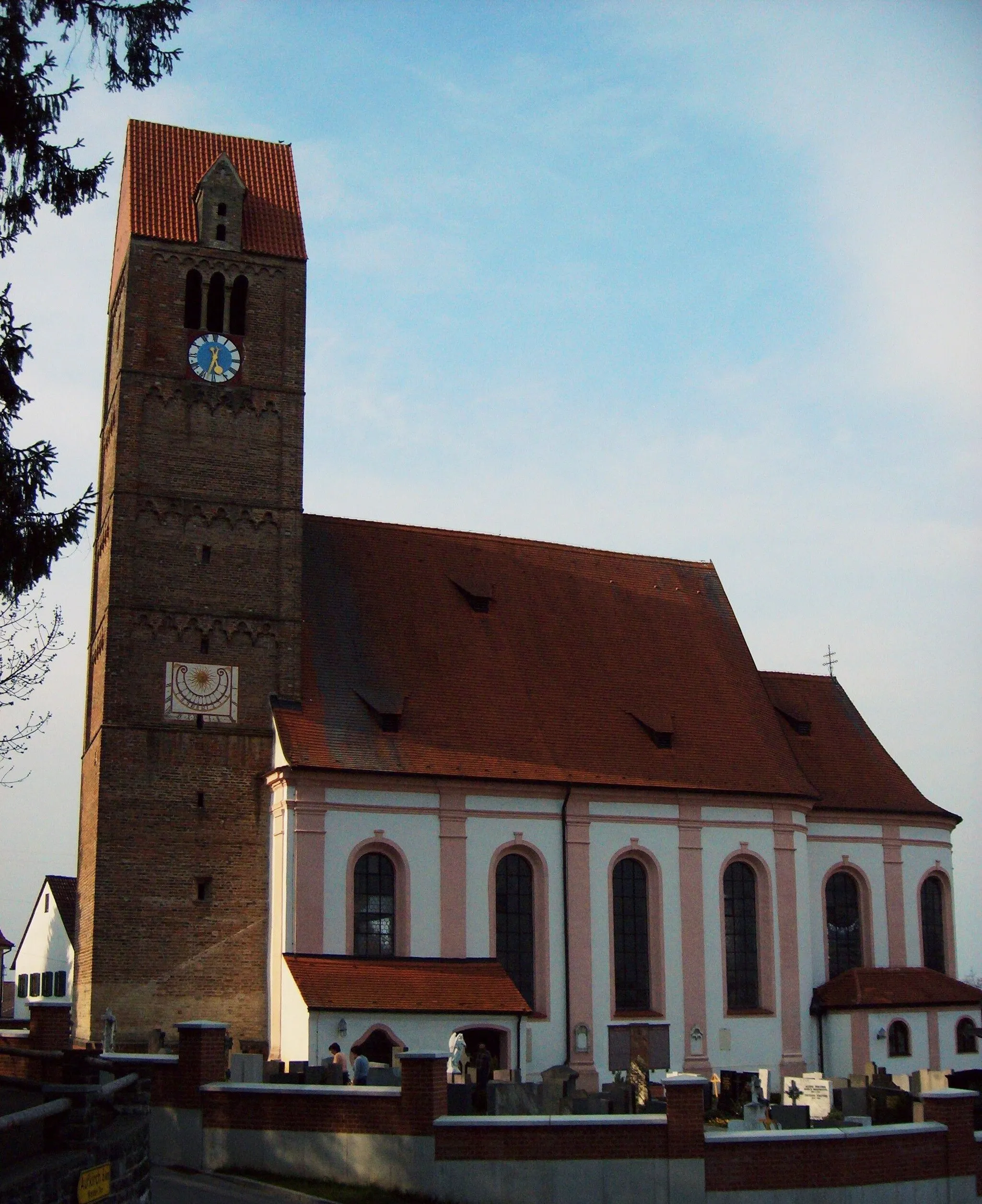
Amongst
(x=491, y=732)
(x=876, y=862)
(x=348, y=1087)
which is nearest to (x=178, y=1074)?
(x=348, y=1087)

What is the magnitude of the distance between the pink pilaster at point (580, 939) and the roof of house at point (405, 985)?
1692 millimetres

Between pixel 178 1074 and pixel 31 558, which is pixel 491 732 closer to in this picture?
pixel 178 1074

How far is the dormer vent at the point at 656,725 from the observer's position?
38312 millimetres

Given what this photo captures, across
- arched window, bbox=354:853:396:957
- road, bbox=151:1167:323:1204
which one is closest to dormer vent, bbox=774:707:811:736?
arched window, bbox=354:853:396:957

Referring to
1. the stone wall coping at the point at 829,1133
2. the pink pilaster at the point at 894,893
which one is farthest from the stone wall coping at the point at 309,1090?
the pink pilaster at the point at 894,893

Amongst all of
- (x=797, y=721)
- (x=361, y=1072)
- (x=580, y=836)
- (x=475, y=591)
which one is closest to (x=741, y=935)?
(x=580, y=836)

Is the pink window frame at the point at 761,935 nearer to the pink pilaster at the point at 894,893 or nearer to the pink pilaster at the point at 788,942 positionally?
the pink pilaster at the point at 788,942

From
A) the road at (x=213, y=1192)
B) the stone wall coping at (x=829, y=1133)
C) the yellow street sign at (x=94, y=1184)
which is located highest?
the yellow street sign at (x=94, y=1184)

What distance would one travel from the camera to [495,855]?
35.0m

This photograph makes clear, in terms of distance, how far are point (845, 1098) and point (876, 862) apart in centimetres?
1323

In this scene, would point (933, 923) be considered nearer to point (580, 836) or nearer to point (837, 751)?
point (837, 751)

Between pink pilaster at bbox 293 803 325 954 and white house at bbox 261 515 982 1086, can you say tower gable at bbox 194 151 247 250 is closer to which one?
white house at bbox 261 515 982 1086

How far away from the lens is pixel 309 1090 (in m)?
22.3

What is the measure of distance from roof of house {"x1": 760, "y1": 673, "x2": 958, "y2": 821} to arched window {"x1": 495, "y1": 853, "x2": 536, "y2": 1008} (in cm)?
876
